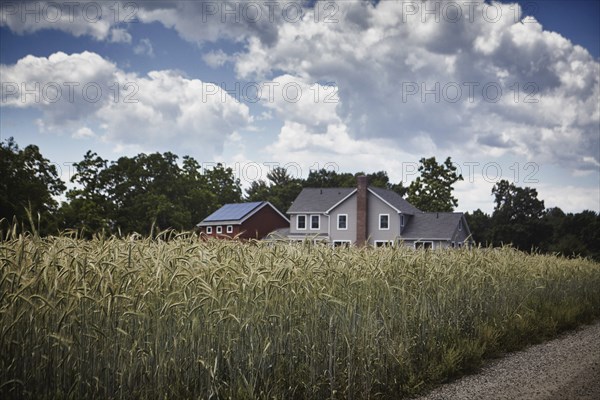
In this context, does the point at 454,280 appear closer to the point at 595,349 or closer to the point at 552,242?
the point at 595,349

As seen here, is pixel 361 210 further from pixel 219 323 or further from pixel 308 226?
pixel 219 323

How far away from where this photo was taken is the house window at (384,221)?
4975 centimetres

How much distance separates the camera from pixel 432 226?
49000mm

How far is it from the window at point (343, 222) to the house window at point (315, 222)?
7.04ft

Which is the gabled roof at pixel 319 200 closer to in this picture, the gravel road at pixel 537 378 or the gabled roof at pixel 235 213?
the gabled roof at pixel 235 213

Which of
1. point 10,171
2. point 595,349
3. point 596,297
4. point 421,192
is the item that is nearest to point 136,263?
point 595,349

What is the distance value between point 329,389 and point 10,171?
3621 centimetres

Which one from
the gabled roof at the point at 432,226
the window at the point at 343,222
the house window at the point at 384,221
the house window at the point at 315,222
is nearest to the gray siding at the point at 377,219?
the house window at the point at 384,221

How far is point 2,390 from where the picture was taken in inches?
189

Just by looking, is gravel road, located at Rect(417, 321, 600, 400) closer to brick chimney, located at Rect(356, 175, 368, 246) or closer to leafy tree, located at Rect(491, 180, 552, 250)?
brick chimney, located at Rect(356, 175, 368, 246)

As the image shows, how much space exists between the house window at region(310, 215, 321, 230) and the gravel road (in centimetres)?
4297

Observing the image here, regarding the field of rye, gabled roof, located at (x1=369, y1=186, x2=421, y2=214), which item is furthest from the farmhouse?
the field of rye

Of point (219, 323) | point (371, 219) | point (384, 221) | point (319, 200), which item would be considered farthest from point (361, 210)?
point (219, 323)

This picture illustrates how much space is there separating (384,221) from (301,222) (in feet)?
28.3
